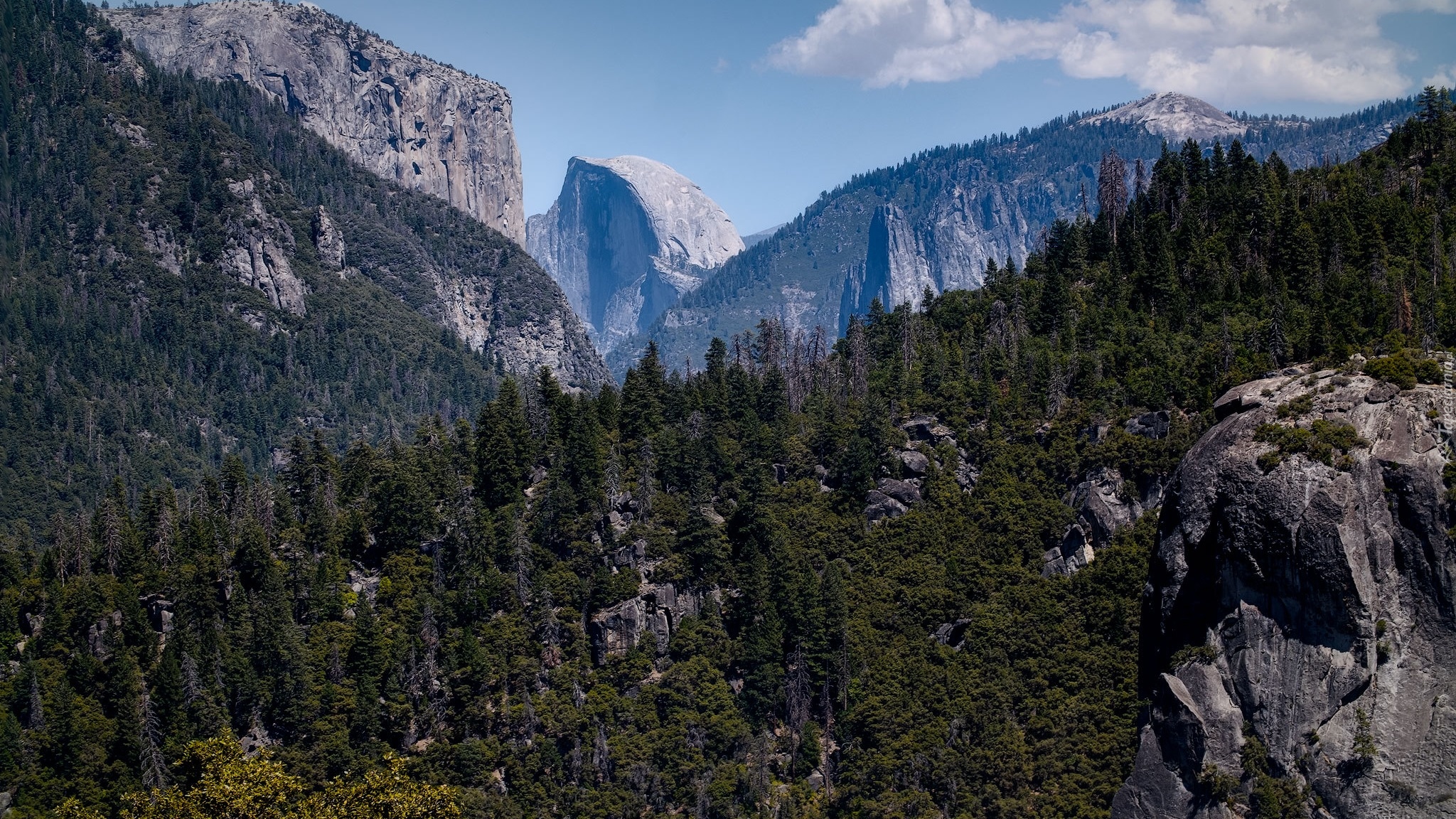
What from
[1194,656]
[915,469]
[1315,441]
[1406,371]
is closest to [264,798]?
[1194,656]

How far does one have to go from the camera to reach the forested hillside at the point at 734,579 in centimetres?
10919

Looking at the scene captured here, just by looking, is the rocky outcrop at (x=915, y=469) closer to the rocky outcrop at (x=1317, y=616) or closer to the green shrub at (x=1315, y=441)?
the rocky outcrop at (x=1317, y=616)

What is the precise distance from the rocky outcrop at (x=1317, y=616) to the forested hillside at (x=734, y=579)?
4465mm

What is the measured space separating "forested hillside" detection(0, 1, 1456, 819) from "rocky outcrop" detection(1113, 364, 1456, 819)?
14.7ft

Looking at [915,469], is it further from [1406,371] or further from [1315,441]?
[1406,371]

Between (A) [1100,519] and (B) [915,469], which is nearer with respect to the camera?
(A) [1100,519]

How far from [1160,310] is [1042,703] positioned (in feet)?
192

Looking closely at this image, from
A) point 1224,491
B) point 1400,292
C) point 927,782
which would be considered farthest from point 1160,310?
point 927,782

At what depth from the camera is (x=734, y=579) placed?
13225cm

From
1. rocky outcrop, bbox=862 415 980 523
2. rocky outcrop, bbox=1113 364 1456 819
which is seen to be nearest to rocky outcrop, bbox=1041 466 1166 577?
rocky outcrop, bbox=862 415 980 523

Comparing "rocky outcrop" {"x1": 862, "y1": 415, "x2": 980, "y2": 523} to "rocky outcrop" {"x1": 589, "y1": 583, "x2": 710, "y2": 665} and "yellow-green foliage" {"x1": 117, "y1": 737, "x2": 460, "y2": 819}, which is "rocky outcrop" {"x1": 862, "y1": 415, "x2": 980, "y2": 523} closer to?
"rocky outcrop" {"x1": 589, "y1": 583, "x2": 710, "y2": 665}

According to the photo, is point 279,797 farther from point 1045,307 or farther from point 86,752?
point 1045,307

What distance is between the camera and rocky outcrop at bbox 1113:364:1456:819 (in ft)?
294

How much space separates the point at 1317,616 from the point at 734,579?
192ft
